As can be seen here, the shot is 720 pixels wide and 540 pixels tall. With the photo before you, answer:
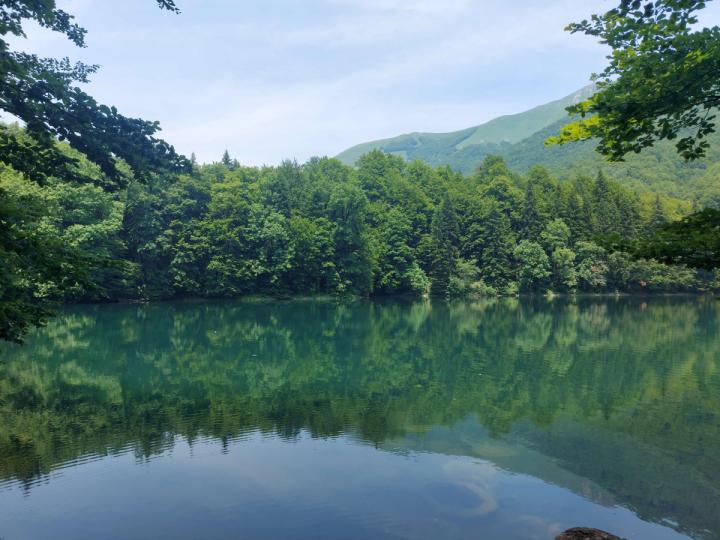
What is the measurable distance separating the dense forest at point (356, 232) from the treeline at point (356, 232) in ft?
0.55

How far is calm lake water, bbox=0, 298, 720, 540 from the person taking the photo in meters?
9.94

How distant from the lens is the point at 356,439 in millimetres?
14359

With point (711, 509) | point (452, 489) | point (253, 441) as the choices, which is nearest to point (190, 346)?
point (253, 441)

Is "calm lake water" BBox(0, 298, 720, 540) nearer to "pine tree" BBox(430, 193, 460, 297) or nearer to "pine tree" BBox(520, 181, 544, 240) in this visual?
"pine tree" BBox(430, 193, 460, 297)

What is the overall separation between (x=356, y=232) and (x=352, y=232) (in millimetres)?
728

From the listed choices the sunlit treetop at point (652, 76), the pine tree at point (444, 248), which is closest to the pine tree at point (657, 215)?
the pine tree at point (444, 248)

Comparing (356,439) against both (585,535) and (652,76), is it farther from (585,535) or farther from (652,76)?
(652,76)

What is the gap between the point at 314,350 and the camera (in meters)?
28.8

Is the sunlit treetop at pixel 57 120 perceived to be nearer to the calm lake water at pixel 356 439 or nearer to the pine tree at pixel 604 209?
the calm lake water at pixel 356 439

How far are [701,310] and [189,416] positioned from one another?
5311cm

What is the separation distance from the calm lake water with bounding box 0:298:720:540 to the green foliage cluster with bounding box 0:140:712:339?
24761mm

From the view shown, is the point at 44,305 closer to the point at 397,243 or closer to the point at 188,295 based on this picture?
the point at 188,295

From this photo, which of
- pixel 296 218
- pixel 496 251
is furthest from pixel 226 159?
pixel 496 251

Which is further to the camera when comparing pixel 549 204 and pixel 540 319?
A: pixel 549 204
